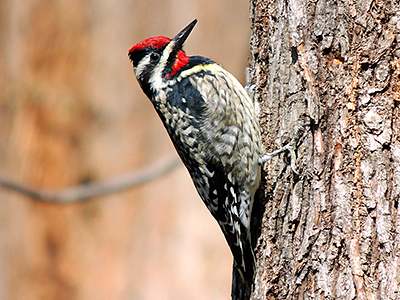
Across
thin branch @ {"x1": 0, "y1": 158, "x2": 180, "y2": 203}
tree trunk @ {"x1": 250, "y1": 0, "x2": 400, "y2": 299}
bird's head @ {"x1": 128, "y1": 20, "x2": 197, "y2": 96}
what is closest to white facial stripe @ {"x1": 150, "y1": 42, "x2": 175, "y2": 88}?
bird's head @ {"x1": 128, "y1": 20, "x2": 197, "y2": 96}

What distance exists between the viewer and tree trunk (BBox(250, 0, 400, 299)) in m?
2.09

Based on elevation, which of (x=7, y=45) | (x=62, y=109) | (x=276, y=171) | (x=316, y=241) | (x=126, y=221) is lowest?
(x=316, y=241)

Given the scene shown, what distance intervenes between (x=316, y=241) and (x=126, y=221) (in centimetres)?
363

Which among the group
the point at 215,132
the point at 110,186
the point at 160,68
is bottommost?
the point at 215,132

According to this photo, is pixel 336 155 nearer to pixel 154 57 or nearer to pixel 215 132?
pixel 215 132

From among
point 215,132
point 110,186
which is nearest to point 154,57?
point 215,132

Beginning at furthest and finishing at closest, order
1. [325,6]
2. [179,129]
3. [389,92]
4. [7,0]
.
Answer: [7,0]
[179,129]
[325,6]
[389,92]

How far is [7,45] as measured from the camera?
212 inches

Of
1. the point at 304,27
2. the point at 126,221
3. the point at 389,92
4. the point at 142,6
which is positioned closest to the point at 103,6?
the point at 142,6

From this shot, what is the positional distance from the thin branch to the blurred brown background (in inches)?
3.6

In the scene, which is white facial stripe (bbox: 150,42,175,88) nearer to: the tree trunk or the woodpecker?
the woodpecker

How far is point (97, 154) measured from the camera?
550 centimetres

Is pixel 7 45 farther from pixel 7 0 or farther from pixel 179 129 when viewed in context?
pixel 179 129

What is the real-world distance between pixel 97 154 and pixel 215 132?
113 inches
